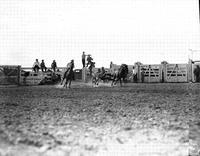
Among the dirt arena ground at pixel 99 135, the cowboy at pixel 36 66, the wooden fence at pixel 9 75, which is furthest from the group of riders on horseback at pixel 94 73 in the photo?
the dirt arena ground at pixel 99 135

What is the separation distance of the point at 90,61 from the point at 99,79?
3204 millimetres

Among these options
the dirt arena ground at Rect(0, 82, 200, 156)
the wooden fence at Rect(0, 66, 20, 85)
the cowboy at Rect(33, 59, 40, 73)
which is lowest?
the dirt arena ground at Rect(0, 82, 200, 156)

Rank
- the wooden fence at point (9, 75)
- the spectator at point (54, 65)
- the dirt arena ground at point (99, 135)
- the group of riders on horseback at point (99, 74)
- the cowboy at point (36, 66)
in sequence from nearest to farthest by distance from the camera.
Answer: the dirt arena ground at point (99, 135) → the group of riders on horseback at point (99, 74) → the wooden fence at point (9, 75) → the cowboy at point (36, 66) → the spectator at point (54, 65)

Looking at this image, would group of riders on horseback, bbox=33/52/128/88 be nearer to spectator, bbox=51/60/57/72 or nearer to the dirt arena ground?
spectator, bbox=51/60/57/72

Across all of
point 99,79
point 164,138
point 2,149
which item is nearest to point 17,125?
point 2,149

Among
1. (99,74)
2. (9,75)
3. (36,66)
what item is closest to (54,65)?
(36,66)

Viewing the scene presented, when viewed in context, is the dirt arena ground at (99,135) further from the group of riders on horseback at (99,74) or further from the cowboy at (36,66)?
the cowboy at (36,66)

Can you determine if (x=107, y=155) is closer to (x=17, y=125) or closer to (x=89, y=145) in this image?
(x=89, y=145)

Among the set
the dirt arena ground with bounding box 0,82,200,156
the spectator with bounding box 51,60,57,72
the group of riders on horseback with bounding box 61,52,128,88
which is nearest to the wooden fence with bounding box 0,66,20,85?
the spectator with bounding box 51,60,57,72

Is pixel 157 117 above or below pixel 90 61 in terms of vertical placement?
below

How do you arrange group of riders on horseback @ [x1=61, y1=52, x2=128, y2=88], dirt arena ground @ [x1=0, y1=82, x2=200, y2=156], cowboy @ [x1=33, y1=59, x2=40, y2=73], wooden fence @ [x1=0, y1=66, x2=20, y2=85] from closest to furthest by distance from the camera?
dirt arena ground @ [x1=0, y1=82, x2=200, y2=156], group of riders on horseback @ [x1=61, y1=52, x2=128, y2=88], wooden fence @ [x1=0, y1=66, x2=20, y2=85], cowboy @ [x1=33, y1=59, x2=40, y2=73]

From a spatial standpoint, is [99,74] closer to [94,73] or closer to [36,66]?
[94,73]

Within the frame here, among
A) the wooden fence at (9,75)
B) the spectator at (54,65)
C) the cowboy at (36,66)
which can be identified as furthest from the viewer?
the spectator at (54,65)

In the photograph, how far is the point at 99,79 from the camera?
21359 mm
